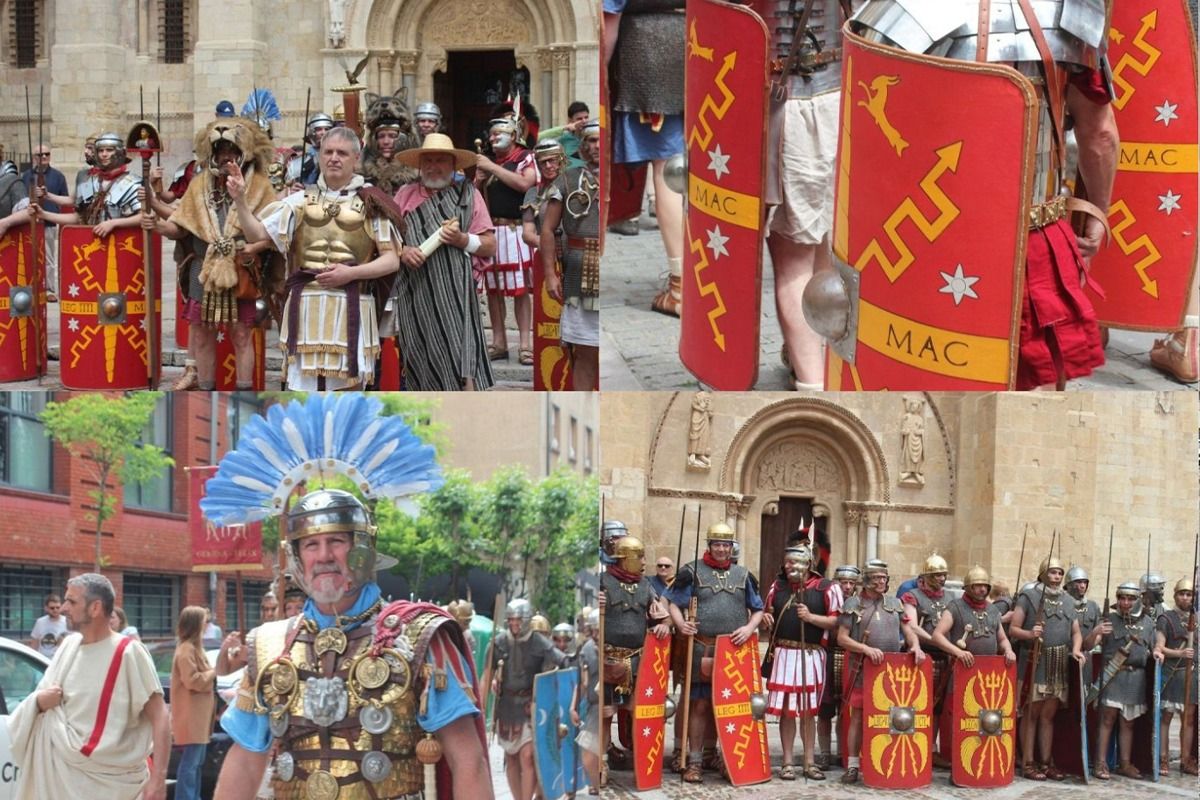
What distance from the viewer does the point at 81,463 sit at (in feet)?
25.7

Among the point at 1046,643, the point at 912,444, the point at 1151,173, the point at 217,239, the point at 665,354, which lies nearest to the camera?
the point at 1151,173

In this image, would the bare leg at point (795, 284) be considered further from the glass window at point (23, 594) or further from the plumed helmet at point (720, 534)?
the glass window at point (23, 594)

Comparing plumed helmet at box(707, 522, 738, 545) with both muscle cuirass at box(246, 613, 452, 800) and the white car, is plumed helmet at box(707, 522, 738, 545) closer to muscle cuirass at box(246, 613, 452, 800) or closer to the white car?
the white car

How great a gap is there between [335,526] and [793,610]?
371 cm

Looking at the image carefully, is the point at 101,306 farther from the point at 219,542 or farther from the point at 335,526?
the point at 335,526

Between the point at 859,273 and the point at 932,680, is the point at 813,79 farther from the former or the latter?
the point at 932,680

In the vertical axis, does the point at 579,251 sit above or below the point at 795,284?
above

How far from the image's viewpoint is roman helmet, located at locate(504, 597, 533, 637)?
26.7 ft

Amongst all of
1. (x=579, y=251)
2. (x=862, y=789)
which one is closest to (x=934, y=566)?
(x=862, y=789)

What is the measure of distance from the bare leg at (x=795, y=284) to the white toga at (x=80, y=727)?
2.56 metres

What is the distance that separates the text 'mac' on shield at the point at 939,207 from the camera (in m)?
4.56

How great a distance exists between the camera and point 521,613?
820 centimetres

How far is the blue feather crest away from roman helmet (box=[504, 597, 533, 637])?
3031 mm

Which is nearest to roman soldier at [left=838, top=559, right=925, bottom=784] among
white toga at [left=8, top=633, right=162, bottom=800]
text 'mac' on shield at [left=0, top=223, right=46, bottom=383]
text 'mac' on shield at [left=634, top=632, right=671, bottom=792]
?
text 'mac' on shield at [left=634, top=632, right=671, bottom=792]
